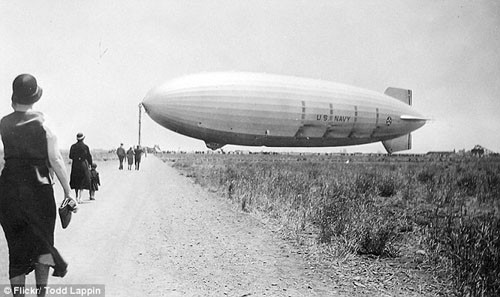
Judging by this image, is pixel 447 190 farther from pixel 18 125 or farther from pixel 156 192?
pixel 18 125

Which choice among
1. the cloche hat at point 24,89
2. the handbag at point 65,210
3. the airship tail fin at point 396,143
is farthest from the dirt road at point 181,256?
the airship tail fin at point 396,143

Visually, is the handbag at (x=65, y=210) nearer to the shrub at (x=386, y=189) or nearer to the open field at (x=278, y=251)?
the open field at (x=278, y=251)

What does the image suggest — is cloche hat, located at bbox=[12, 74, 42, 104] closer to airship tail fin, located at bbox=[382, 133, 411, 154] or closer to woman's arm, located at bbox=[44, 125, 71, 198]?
woman's arm, located at bbox=[44, 125, 71, 198]

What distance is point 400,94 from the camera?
1357 inches

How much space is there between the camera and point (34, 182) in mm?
2930

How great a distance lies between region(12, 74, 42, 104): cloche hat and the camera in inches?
112

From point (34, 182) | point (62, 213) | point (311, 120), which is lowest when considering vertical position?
point (62, 213)

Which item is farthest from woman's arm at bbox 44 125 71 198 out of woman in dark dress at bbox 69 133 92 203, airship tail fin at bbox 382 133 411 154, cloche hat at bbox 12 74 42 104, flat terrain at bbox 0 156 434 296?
airship tail fin at bbox 382 133 411 154

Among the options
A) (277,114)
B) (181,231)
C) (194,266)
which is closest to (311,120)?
(277,114)

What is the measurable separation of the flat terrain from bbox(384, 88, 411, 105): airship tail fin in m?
30.2

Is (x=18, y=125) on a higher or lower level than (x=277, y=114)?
lower

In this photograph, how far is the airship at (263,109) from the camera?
22969 mm

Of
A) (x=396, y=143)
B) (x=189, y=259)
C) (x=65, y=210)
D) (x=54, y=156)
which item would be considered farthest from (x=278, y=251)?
(x=396, y=143)

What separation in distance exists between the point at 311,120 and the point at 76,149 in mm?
18044
